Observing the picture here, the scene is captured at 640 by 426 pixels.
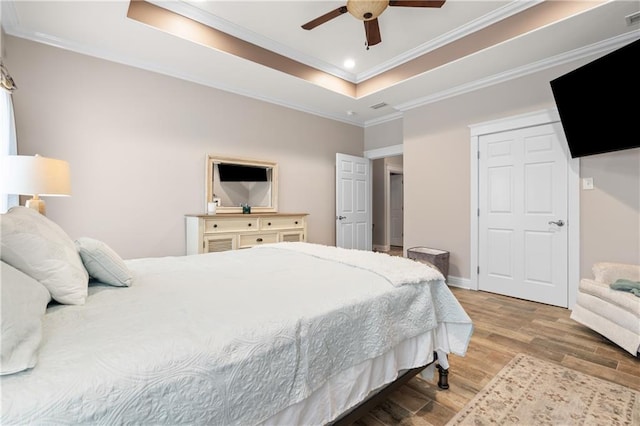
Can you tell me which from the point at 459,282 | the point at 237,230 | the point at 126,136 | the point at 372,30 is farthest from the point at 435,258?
the point at 126,136

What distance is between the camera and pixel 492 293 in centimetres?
378

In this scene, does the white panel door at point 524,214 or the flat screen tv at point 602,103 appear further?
the white panel door at point 524,214

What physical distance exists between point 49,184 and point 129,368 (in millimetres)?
2060

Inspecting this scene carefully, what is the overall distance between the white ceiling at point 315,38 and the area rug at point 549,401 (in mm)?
2827

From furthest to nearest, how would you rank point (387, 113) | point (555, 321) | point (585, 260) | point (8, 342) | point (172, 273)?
point (387, 113) → point (585, 260) → point (555, 321) → point (172, 273) → point (8, 342)

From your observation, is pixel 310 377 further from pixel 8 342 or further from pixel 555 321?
pixel 555 321

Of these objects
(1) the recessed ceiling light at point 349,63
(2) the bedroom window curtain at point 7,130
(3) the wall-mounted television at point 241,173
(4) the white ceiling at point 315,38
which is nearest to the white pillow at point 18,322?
(2) the bedroom window curtain at point 7,130

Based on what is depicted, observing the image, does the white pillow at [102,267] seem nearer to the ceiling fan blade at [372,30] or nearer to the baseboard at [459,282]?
the ceiling fan blade at [372,30]

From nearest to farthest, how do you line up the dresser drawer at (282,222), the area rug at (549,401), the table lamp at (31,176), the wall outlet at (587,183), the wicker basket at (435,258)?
the area rug at (549,401), the table lamp at (31,176), the wall outlet at (587,183), the wicker basket at (435,258), the dresser drawer at (282,222)

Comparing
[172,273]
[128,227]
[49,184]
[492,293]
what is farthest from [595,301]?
[128,227]

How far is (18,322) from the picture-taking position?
2.39 feet

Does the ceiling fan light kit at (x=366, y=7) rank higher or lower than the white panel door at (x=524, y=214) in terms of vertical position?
higher

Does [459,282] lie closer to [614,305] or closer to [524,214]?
[524,214]

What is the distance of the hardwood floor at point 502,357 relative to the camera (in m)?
1.63
